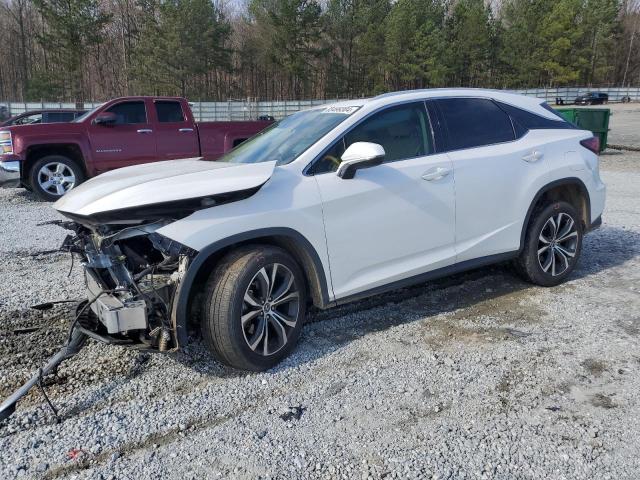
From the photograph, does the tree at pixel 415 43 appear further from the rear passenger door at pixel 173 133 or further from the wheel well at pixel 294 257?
the wheel well at pixel 294 257

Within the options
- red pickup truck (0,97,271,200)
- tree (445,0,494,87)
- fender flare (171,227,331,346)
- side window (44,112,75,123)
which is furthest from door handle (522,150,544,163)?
tree (445,0,494,87)

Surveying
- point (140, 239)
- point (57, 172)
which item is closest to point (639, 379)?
point (140, 239)

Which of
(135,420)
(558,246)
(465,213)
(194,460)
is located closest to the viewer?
(194,460)

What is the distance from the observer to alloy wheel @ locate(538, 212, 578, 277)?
4914 mm

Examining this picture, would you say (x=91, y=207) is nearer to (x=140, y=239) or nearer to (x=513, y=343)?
(x=140, y=239)

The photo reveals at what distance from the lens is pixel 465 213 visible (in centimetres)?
430

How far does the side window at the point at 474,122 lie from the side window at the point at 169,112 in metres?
7.73

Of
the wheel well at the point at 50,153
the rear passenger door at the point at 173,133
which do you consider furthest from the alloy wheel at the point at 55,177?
the rear passenger door at the point at 173,133

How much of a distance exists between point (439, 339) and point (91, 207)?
2.52 meters

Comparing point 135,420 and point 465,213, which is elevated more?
point 465,213

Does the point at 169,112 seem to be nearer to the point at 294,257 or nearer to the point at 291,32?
the point at 294,257

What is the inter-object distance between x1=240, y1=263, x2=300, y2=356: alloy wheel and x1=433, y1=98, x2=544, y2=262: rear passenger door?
60.9 inches

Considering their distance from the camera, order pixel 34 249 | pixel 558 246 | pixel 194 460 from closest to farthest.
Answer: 1. pixel 194 460
2. pixel 558 246
3. pixel 34 249

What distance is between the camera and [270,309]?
3479mm
